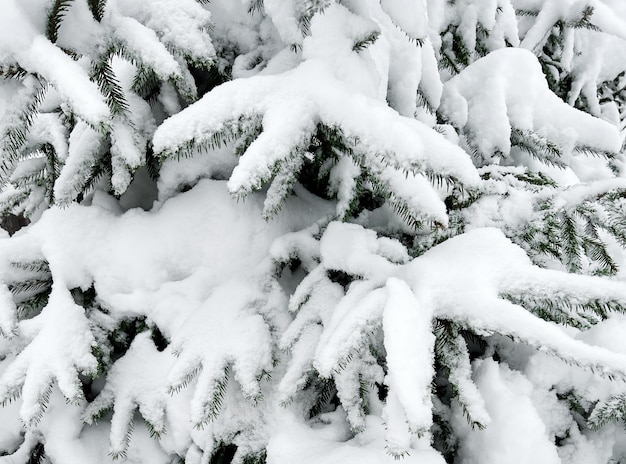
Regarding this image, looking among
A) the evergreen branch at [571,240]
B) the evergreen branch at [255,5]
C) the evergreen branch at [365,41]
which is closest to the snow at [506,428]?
the evergreen branch at [571,240]

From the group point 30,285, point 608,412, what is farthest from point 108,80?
point 608,412

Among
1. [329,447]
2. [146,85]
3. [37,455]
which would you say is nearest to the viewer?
[329,447]

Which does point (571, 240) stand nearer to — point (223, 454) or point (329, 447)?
point (329, 447)

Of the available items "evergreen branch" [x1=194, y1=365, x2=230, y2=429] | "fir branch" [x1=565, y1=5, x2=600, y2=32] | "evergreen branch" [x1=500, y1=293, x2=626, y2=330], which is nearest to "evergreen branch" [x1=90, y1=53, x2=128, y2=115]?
"evergreen branch" [x1=194, y1=365, x2=230, y2=429]

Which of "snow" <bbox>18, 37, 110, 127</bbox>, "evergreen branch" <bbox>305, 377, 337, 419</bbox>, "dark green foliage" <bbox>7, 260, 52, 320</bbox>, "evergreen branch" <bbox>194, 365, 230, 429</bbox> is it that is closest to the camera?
"snow" <bbox>18, 37, 110, 127</bbox>

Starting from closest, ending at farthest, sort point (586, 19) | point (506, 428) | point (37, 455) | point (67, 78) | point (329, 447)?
point (67, 78) < point (506, 428) < point (329, 447) < point (37, 455) < point (586, 19)

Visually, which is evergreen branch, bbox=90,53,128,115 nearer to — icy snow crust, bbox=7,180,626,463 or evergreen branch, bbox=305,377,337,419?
icy snow crust, bbox=7,180,626,463

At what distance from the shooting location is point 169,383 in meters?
1.42

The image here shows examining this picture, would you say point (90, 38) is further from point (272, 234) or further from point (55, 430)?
point (55, 430)

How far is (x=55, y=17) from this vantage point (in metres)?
1.28

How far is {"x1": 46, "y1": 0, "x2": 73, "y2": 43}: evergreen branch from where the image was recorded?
126 centimetres

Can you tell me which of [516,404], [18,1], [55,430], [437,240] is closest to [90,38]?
[18,1]

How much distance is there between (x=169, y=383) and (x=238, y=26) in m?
1.34

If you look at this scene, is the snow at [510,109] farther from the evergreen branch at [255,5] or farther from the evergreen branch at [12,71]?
the evergreen branch at [12,71]
